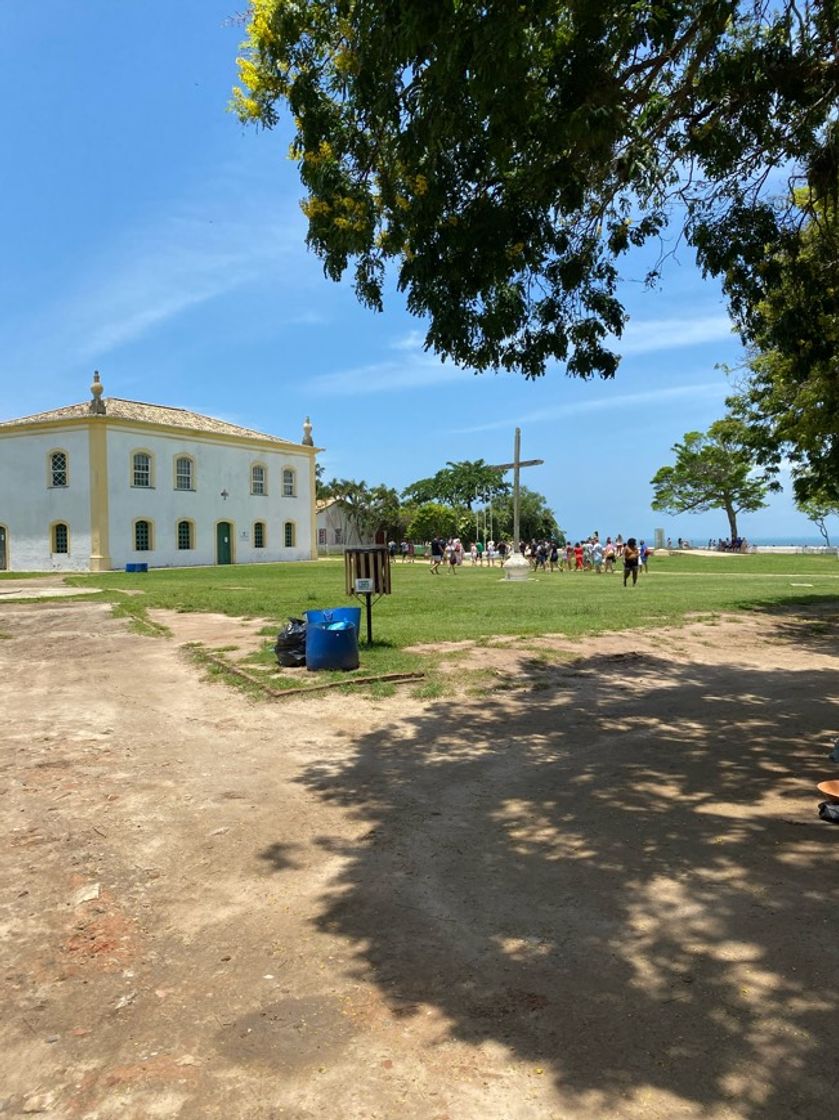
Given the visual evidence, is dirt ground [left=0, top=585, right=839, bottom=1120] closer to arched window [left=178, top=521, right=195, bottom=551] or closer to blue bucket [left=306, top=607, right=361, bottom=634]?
blue bucket [left=306, top=607, right=361, bottom=634]

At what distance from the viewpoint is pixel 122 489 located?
41.5 m

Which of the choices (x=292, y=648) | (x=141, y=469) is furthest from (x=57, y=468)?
(x=292, y=648)

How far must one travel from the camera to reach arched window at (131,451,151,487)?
42.3 meters

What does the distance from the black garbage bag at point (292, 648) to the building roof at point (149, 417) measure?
34.8 m

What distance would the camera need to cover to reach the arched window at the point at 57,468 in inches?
1625

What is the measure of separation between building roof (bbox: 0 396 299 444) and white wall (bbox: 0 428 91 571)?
115 cm

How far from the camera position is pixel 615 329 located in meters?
7.45

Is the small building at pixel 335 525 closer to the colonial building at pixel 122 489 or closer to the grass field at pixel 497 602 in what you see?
the colonial building at pixel 122 489

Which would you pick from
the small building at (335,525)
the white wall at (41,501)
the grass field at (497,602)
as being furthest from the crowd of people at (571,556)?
the small building at (335,525)

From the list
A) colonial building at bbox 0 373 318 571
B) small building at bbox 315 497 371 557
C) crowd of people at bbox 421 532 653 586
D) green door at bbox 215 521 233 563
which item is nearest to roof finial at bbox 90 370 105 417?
colonial building at bbox 0 373 318 571

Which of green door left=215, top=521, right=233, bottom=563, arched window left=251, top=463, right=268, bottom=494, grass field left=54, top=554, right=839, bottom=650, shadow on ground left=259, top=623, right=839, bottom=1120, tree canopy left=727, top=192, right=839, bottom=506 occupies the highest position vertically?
arched window left=251, top=463, right=268, bottom=494

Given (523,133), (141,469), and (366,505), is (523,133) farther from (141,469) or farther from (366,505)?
Result: (366,505)

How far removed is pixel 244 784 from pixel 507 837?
6.53ft

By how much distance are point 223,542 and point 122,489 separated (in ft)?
25.4
